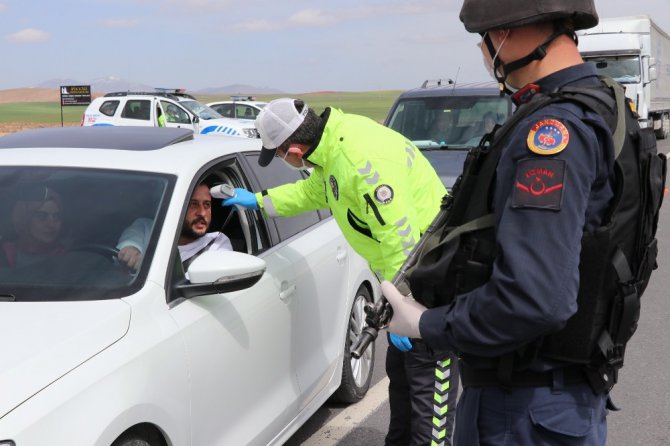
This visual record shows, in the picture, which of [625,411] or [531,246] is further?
[625,411]

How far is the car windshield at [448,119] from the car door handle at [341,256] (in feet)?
16.4

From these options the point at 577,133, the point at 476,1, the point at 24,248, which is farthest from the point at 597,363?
the point at 24,248

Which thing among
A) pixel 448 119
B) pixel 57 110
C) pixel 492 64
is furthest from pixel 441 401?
pixel 57 110

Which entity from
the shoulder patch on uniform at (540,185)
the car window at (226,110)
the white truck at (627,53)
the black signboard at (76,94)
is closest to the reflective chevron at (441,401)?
the shoulder patch on uniform at (540,185)

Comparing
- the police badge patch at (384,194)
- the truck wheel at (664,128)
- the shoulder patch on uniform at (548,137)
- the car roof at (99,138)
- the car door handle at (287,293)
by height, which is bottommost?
the truck wheel at (664,128)

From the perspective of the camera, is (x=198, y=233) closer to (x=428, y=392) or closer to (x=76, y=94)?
(x=428, y=392)

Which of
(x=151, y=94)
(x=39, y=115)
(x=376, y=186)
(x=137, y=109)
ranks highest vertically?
(x=376, y=186)

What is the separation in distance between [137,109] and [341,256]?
21277 mm

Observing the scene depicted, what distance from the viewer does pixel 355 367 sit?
15.9ft

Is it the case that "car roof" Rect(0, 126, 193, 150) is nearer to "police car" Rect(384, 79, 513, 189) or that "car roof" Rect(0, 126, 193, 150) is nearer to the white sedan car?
the white sedan car

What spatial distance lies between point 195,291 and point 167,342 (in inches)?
11.4

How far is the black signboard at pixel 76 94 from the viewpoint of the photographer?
31781mm

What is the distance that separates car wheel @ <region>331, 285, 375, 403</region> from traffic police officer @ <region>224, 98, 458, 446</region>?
2.77 feet

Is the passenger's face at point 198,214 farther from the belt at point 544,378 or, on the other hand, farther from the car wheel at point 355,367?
the belt at point 544,378
